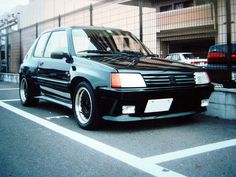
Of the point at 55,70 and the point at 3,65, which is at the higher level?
the point at 3,65

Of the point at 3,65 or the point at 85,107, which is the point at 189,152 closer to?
the point at 85,107

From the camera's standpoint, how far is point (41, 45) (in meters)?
6.08

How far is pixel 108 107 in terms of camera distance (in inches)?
154

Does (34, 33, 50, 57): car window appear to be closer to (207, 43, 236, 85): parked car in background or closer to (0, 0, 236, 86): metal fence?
(0, 0, 236, 86): metal fence

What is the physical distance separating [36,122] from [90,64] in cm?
142

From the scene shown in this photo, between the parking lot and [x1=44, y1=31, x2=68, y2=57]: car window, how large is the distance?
1147mm

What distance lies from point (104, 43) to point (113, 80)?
1362mm

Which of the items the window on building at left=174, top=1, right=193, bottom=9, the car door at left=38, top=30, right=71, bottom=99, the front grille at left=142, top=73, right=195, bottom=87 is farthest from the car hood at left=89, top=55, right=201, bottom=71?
the window on building at left=174, top=1, right=193, bottom=9

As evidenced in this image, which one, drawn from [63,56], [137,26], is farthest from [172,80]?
[137,26]

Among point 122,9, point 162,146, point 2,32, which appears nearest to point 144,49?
point 162,146

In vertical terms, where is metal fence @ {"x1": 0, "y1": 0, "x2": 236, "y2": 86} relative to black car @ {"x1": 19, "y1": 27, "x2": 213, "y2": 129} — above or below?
above

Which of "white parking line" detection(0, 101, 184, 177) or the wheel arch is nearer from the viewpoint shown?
"white parking line" detection(0, 101, 184, 177)

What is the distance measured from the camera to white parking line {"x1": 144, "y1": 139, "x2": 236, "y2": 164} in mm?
3059

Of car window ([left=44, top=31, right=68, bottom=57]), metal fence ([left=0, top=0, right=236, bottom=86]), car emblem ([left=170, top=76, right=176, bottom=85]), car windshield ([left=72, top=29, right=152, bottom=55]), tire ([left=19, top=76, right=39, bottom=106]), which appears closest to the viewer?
car emblem ([left=170, top=76, right=176, bottom=85])
